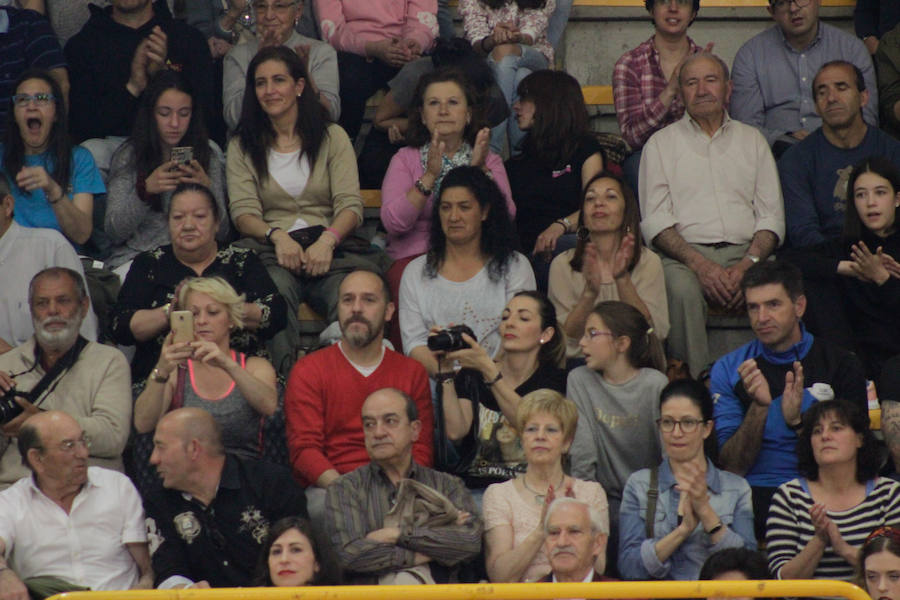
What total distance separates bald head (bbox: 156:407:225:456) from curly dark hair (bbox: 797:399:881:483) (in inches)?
82.9

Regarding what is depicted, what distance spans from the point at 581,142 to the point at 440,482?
2.40 meters

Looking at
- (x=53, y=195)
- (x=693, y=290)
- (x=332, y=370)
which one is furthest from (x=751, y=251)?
(x=53, y=195)

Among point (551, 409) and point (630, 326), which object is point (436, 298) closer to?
point (630, 326)

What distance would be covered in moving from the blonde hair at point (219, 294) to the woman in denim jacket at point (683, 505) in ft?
5.47

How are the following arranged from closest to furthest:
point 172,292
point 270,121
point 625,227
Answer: point 172,292, point 625,227, point 270,121

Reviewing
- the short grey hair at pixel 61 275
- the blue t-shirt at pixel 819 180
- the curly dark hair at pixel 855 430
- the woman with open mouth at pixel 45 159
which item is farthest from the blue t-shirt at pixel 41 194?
the curly dark hair at pixel 855 430

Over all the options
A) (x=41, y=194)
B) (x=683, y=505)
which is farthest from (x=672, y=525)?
(x=41, y=194)

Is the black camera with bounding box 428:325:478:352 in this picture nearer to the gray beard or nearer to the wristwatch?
the wristwatch

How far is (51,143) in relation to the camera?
24.5 feet

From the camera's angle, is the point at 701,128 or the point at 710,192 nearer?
the point at 710,192

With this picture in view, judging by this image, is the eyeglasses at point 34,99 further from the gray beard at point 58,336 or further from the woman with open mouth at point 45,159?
the gray beard at point 58,336

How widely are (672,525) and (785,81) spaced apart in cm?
316

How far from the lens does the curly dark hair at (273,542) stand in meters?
5.53

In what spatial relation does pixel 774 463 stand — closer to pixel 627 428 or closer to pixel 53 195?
pixel 627 428
